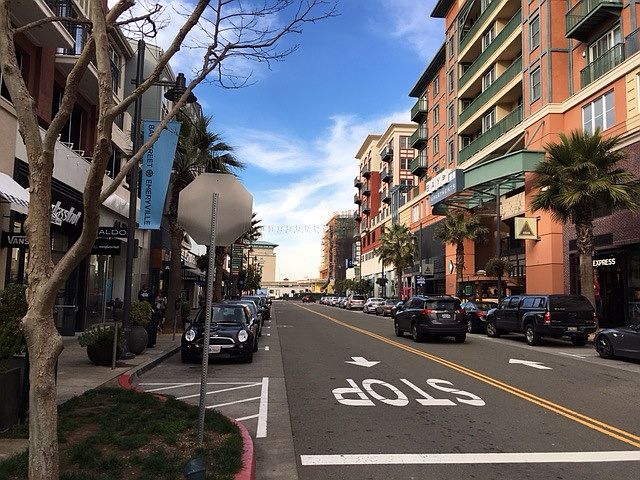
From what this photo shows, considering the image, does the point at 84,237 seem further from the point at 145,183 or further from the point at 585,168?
the point at 585,168

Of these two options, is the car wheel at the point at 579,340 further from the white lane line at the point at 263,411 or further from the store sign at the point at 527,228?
the white lane line at the point at 263,411

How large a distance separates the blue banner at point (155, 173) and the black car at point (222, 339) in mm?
4977

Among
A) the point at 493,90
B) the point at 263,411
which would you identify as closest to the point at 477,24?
the point at 493,90

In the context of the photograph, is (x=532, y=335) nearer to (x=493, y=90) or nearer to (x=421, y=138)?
(x=493, y=90)

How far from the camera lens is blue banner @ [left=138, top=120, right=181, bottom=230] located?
16.5 meters

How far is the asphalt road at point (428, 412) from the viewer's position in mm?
5859

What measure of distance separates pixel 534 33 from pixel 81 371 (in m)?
31.6

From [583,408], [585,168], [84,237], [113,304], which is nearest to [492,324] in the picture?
[585,168]

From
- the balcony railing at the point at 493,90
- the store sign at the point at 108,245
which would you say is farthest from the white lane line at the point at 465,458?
the balcony railing at the point at 493,90

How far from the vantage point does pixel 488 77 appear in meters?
41.8

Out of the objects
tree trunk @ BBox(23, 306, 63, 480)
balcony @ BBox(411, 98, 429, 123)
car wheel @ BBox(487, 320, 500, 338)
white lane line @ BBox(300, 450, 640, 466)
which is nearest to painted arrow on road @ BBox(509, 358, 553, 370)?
white lane line @ BBox(300, 450, 640, 466)

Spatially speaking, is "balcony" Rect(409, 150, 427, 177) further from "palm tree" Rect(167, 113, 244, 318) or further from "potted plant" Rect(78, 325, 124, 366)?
"potted plant" Rect(78, 325, 124, 366)

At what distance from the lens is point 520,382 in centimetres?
1124

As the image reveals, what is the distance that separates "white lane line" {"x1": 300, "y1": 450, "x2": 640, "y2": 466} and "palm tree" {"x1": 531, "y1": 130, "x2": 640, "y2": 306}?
1652 centimetres
